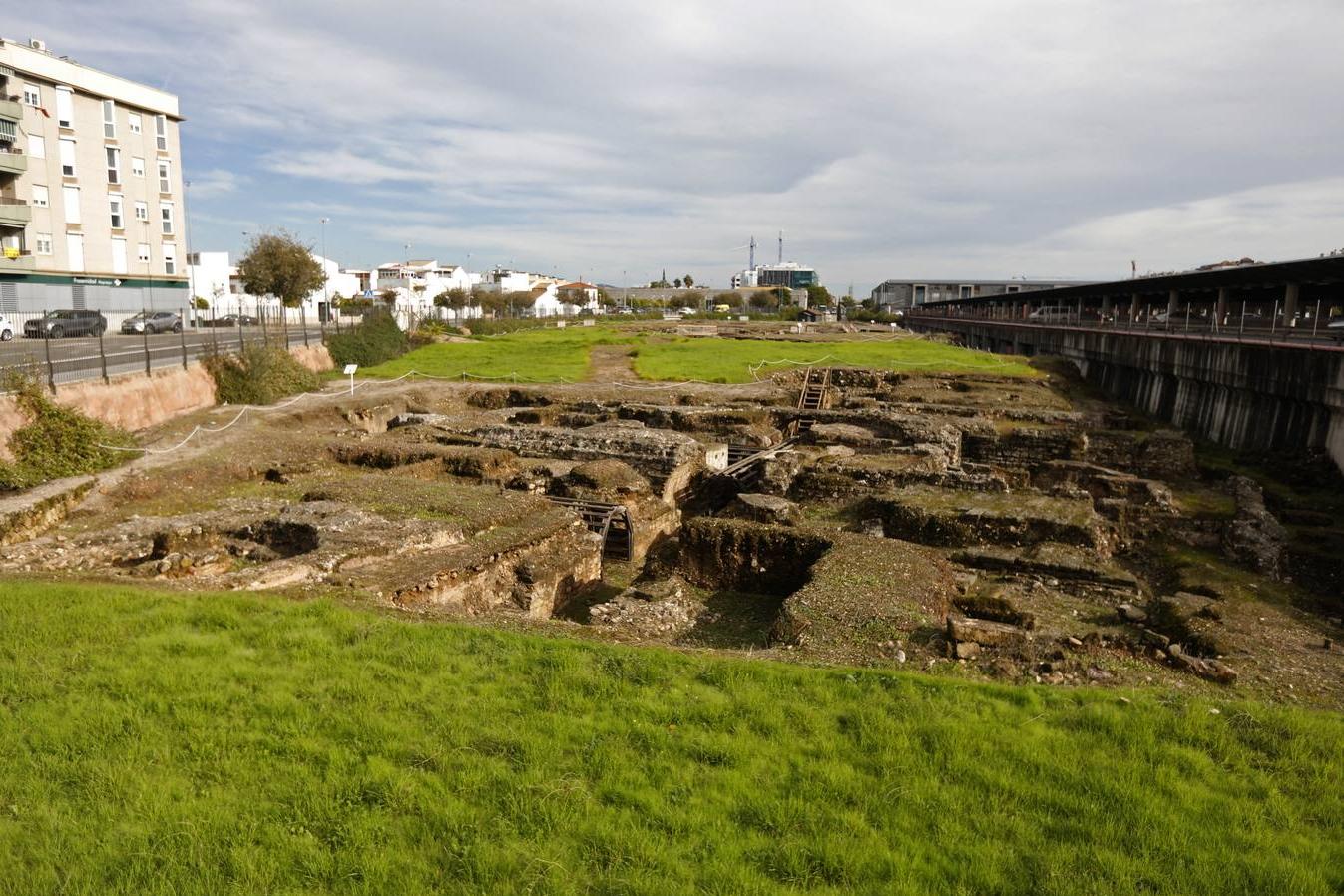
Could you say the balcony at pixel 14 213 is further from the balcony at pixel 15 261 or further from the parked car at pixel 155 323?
the parked car at pixel 155 323

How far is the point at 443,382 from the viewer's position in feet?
99.0

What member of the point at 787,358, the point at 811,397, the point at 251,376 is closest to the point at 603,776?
the point at 251,376

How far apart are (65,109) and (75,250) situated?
275 inches

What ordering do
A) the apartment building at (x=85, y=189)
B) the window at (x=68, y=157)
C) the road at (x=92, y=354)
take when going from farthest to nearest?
the window at (x=68, y=157), the apartment building at (x=85, y=189), the road at (x=92, y=354)

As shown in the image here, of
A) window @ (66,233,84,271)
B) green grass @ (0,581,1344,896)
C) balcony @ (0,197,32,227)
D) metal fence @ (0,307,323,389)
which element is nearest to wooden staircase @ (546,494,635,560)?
green grass @ (0,581,1344,896)

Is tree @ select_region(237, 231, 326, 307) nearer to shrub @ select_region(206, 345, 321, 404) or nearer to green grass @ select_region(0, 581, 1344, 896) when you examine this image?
shrub @ select_region(206, 345, 321, 404)

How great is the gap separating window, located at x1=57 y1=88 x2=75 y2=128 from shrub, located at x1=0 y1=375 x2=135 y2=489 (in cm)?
3332

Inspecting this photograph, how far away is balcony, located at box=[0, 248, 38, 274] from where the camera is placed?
3435 cm

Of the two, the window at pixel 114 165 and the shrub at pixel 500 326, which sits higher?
the window at pixel 114 165

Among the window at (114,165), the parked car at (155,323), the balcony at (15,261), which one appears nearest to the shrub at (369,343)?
the parked car at (155,323)

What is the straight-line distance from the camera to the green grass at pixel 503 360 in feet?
106

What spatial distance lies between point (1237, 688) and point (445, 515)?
10.5 m

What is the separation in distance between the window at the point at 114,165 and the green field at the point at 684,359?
1835 centimetres

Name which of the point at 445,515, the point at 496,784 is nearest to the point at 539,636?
the point at 496,784
